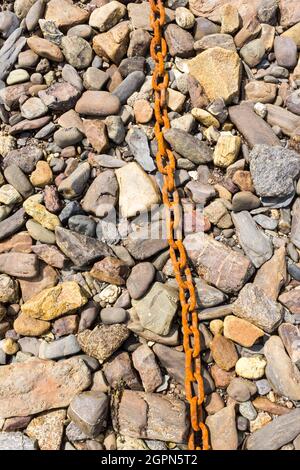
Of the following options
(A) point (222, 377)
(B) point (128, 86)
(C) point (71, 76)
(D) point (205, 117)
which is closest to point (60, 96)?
(C) point (71, 76)

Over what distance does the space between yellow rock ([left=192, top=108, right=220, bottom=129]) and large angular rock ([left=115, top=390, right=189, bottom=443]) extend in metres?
1.53

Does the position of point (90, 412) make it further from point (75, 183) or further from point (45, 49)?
point (45, 49)

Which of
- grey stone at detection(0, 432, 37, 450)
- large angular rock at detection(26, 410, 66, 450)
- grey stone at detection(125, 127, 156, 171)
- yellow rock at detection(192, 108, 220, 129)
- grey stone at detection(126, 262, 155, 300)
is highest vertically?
yellow rock at detection(192, 108, 220, 129)

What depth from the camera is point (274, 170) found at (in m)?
2.44

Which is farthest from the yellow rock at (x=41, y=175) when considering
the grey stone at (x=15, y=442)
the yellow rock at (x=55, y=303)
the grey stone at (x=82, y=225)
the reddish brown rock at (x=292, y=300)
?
the reddish brown rock at (x=292, y=300)

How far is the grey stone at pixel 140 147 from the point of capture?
8.54 feet

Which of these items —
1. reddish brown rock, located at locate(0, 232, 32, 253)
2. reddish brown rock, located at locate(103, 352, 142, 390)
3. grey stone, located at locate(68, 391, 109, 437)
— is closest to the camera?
grey stone, located at locate(68, 391, 109, 437)

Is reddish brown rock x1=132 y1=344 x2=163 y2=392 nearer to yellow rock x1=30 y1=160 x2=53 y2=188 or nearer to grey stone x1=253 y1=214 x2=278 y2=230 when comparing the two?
grey stone x1=253 y1=214 x2=278 y2=230

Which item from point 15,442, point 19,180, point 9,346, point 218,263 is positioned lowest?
point 15,442

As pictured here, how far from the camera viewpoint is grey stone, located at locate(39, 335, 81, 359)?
2320 millimetres

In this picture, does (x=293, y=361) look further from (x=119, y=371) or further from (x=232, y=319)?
(x=119, y=371)

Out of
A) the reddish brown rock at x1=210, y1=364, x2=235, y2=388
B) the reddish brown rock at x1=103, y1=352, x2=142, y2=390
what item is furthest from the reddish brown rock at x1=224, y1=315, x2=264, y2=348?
the reddish brown rock at x1=103, y1=352, x2=142, y2=390

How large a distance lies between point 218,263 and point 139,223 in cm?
48

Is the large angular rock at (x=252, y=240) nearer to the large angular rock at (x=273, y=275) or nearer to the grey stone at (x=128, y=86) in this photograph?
the large angular rock at (x=273, y=275)
